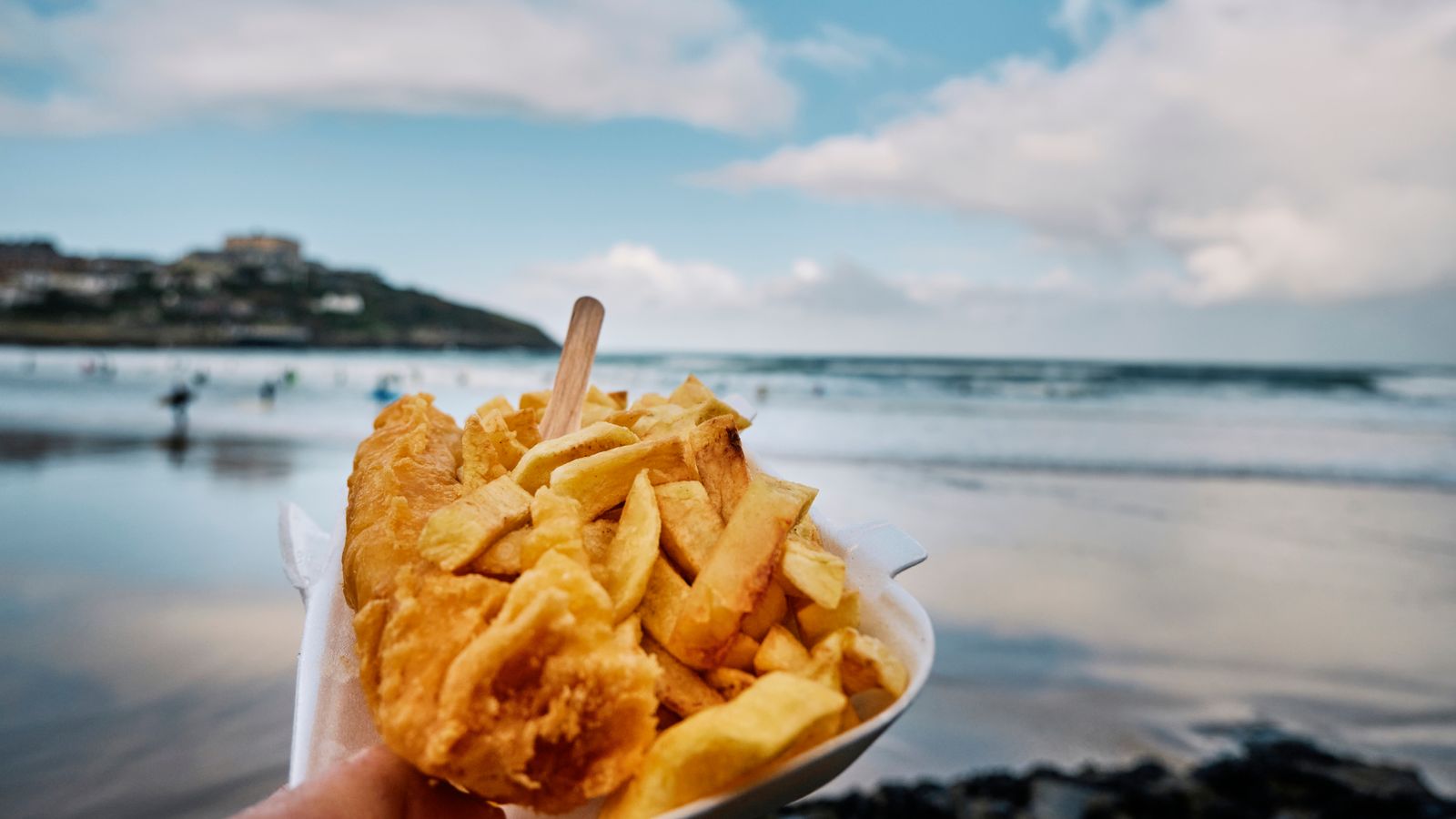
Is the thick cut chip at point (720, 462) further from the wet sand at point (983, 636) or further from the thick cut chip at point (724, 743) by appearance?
the wet sand at point (983, 636)

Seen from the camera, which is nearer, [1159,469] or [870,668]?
[870,668]

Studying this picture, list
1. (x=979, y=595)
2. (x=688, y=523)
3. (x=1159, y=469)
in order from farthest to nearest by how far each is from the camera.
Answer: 1. (x=1159, y=469)
2. (x=979, y=595)
3. (x=688, y=523)

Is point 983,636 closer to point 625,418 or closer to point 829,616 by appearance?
point 625,418

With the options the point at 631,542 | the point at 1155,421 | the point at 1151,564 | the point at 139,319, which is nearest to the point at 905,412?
the point at 1155,421

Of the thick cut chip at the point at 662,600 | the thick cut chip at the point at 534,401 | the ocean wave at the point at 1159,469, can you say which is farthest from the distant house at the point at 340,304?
the thick cut chip at the point at 662,600

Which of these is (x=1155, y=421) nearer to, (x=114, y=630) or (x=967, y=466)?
(x=967, y=466)


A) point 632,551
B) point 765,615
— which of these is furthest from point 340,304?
point 765,615
